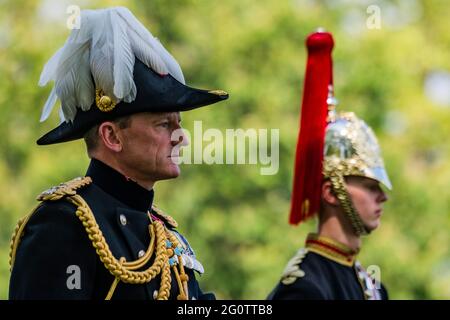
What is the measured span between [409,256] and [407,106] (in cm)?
240

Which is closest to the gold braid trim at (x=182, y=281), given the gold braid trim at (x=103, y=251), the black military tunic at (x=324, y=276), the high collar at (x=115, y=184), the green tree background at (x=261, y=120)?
the gold braid trim at (x=103, y=251)

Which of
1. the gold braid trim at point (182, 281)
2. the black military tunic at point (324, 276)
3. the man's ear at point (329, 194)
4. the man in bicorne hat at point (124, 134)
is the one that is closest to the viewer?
the man in bicorne hat at point (124, 134)

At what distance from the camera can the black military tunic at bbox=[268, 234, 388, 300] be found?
24.0ft

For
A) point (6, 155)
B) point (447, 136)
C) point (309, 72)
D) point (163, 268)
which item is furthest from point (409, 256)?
point (163, 268)

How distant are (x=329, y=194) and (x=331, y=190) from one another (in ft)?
0.10

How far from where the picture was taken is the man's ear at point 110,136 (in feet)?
17.4

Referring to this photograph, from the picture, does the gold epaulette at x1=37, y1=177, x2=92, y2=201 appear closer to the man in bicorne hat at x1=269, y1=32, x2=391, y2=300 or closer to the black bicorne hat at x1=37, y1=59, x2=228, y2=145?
the black bicorne hat at x1=37, y1=59, x2=228, y2=145

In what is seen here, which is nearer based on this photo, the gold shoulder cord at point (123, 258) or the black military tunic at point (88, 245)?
the black military tunic at point (88, 245)

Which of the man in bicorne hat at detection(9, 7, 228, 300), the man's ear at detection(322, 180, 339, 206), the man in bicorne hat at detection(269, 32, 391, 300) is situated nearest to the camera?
the man in bicorne hat at detection(9, 7, 228, 300)

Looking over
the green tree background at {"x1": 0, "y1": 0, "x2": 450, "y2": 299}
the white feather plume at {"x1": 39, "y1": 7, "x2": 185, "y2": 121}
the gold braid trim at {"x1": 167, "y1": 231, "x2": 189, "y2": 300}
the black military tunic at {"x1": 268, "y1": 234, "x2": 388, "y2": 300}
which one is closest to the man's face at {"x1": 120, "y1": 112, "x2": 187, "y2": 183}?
the white feather plume at {"x1": 39, "y1": 7, "x2": 185, "y2": 121}

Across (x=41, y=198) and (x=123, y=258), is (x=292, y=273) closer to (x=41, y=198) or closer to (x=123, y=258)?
(x=123, y=258)

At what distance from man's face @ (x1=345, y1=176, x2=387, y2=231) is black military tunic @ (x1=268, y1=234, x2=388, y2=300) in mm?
243

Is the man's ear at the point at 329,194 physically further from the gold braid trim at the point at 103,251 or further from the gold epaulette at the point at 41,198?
the gold epaulette at the point at 41,198

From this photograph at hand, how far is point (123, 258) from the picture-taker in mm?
5113
